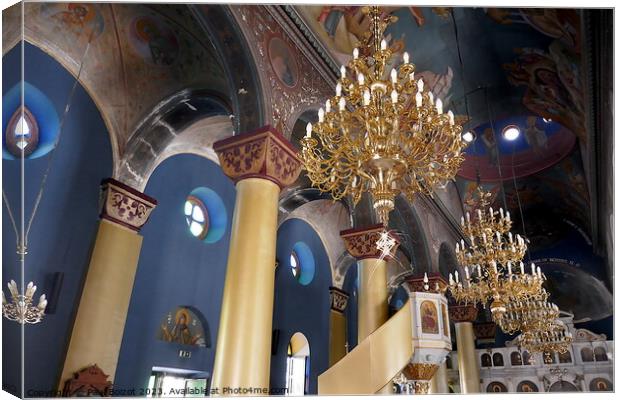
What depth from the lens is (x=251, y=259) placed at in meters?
4.87

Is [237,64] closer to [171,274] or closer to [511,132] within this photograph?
[171,274]

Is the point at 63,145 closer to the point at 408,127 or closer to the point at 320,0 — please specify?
the point at 320,0

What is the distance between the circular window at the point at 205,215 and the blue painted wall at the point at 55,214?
7.38 feet

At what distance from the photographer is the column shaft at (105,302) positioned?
6.08 meters

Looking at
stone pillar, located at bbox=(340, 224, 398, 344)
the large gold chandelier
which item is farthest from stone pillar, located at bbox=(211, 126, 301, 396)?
stone pillar, located at bbox=(340, 224, 398, 344)

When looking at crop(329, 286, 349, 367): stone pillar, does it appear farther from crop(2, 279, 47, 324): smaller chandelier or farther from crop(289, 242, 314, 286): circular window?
crop(2, 279, 47, 324): smaller chandelier

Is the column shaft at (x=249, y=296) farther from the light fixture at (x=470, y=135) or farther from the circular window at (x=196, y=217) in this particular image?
the light fixture at (x=470, y=135)

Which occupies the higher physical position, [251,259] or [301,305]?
[301,305]

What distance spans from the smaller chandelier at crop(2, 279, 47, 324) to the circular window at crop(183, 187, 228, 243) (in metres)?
3.70

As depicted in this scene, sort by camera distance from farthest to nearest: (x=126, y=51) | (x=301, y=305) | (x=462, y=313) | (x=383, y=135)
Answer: (x=462, y=313), (x=301, y=305), (x=126, y=51), (x=383, y=135)

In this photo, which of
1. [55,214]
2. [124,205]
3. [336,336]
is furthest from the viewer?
[336,336]

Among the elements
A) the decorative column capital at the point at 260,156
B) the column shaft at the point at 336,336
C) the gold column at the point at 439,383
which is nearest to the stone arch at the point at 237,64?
the decorative column capital at the point at 260,156

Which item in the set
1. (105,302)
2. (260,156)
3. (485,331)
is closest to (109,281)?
(105,302)

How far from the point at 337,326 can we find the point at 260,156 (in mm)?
9041
